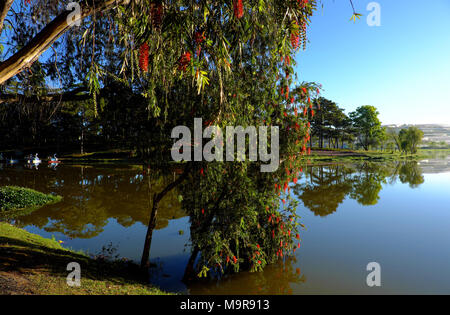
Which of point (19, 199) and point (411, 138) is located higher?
point (411, 138)

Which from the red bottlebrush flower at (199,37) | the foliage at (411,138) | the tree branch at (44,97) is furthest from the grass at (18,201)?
the foliage at (411,138)

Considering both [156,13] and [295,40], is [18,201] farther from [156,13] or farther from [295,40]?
[295,40]

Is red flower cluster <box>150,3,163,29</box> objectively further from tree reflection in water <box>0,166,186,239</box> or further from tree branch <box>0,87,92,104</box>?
tree reflection in water <box>0,166,186,239</box>

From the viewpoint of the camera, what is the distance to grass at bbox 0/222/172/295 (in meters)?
4.34

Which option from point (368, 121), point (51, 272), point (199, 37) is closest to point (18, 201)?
point (51, 272)

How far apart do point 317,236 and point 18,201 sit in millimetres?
15327

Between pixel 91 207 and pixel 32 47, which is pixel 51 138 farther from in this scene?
pixel 32 47

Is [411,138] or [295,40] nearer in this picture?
[295,40]

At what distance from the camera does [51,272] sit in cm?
523

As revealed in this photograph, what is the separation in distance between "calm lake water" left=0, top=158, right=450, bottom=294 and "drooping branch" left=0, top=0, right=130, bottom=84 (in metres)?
4.84

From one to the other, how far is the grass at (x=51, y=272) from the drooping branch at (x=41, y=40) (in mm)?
3281

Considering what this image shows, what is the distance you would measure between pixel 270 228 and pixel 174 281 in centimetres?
303

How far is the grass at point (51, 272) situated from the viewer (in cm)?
434

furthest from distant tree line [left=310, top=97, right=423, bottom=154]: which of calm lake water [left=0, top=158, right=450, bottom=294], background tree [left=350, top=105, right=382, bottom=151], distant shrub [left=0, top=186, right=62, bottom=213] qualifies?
distant shrub [left=0, top=186, right=62, bottom=213]
